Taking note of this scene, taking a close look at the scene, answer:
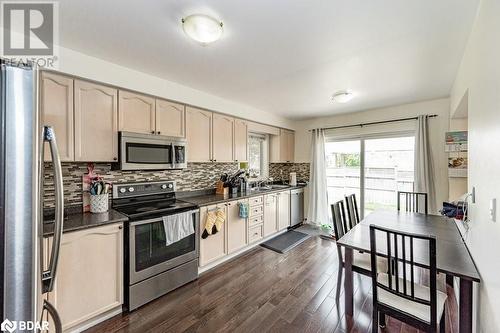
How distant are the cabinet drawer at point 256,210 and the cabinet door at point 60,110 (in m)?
2.30

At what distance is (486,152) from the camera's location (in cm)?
116

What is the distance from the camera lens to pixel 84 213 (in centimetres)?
207

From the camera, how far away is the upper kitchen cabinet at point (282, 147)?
4.48 metres

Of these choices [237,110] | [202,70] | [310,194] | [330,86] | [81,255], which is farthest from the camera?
[310,194]

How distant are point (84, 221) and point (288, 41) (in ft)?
7.53

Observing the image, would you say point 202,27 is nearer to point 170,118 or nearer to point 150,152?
point 170,118

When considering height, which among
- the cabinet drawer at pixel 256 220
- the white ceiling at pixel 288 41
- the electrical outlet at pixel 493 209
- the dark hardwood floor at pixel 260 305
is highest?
the white ceiling at pixel 288 41

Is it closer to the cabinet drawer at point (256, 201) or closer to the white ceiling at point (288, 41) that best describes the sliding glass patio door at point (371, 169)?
the white ceiling at point (288, 41)

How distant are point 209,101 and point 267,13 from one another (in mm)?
1768

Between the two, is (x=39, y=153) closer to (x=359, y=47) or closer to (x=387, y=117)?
(x=359, y=47)

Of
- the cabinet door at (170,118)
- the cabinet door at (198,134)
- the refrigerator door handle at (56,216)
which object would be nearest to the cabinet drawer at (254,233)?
the cabinet door at (198,134)

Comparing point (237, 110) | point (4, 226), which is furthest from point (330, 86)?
point (4, 226)

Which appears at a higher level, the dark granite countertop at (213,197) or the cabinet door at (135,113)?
the cabinet door at (135,113)
